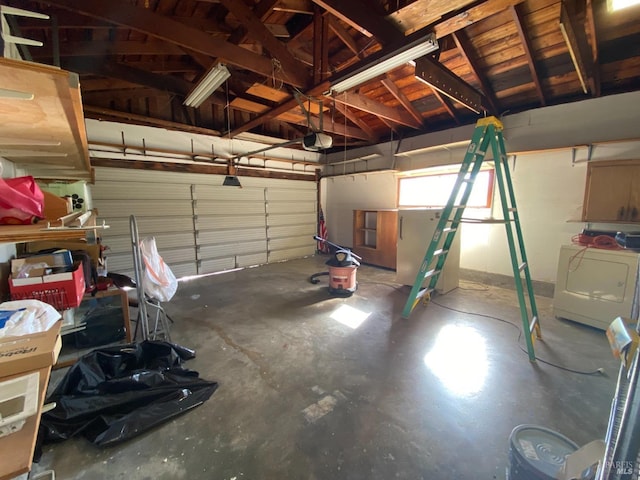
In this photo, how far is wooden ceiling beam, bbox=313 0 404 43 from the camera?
2252mm

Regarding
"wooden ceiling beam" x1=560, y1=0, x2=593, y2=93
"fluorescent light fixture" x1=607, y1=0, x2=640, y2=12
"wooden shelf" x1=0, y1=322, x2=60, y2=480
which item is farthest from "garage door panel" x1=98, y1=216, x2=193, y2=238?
"fluorescent light fixture" x1=607, y1=0, x2=640, y2=12

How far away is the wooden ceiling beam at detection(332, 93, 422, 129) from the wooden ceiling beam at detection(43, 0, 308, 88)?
4.09ft

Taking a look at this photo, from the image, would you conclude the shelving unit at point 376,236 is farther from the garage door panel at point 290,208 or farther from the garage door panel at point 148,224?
the garage door panel at point 148,224

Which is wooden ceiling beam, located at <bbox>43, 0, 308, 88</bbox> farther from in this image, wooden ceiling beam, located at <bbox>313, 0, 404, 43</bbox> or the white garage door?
the white garage door

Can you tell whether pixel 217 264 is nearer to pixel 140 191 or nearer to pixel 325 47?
pixel 140 191

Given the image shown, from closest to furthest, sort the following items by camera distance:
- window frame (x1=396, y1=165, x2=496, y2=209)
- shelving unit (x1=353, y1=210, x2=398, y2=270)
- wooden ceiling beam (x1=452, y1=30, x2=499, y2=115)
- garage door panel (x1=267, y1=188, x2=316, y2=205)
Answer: wooden ceiling beam (x1=452, y1=30, x2=499, y2=115), window frame (x1=396, y1=165, x2=496, y2=209), shelving unit (x1=353, y1=210, x2=398, y2=270), garage door panel (x1=267, y1=188, x2=316, y2=205)

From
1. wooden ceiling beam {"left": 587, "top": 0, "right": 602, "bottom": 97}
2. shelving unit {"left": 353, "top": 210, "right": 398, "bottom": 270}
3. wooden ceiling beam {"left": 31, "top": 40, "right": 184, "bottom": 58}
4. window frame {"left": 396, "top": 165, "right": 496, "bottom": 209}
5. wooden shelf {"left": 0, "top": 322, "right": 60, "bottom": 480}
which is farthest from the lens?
shelving unit {"left": 353, "top": 210, "right": 398, "bottom": 270}

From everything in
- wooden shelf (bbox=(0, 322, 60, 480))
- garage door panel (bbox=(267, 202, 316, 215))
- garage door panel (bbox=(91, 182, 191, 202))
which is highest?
garage door panel (bbox=(91, 182, 191, 202))

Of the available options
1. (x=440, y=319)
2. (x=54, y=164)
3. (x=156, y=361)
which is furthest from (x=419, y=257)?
(x=54, y=164)

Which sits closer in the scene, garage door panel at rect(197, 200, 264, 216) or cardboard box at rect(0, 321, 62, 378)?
cardboard box at rect(0, 321, 62, 378)

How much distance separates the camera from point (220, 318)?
3676 mm

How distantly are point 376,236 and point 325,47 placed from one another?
14.4 feet

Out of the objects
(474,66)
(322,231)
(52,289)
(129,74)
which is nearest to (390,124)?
(474,66)

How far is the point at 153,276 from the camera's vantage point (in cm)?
264
